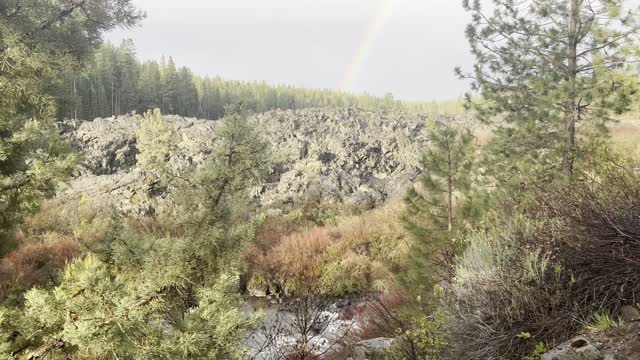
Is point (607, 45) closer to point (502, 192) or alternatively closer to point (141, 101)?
point (502, 192)

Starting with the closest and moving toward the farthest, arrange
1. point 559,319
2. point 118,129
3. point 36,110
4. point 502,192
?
point 559,319, point 36,110, point 502,192, point 118,129

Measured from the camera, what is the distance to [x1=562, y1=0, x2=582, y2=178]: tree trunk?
7.35 meters

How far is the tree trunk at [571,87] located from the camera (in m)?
7.35

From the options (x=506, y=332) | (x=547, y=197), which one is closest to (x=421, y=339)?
(x=506, y=332)

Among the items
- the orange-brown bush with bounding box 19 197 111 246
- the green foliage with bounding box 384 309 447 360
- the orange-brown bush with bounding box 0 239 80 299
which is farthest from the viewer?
the orange-brown bush with bounding box 19 197 111 246

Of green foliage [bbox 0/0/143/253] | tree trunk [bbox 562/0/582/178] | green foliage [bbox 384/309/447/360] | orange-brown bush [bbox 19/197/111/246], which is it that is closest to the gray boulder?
green foliage [bbox 384/309/447/360]

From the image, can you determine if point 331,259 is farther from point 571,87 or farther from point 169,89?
point 169,89

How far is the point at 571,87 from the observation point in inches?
278

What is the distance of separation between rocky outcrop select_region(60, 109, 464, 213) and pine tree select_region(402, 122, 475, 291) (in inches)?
529

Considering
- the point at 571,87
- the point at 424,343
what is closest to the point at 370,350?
the point at 424,343

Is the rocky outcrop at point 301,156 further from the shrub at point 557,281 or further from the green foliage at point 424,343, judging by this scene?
the shrub at point 557,281

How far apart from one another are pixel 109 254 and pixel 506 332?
393cm

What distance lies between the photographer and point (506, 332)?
3396 millimetres

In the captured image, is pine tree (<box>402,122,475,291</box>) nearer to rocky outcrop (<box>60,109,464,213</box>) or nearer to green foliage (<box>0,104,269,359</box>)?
green foliage (<box>0,104,269,359</box>)
